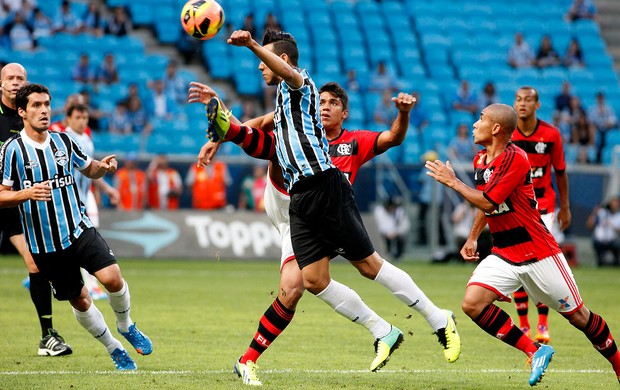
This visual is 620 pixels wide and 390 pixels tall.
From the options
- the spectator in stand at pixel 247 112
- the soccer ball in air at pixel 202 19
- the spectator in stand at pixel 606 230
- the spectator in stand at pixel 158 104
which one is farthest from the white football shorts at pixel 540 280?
the spectator in stand at pixel 158 104

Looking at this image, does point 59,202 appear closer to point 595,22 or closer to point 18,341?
point 18,341

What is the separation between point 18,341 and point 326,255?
12.3 ft

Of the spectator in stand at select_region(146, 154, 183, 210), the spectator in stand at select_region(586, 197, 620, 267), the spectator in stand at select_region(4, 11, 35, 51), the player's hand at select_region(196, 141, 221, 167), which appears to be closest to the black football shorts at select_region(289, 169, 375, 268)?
the player's hand at select_region(196, 141, 221, 167)

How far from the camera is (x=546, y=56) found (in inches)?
1097

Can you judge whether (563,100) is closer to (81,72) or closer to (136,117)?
(136,117)

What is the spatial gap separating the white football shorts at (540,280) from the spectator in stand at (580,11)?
23.4 meters

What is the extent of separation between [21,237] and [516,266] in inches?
196

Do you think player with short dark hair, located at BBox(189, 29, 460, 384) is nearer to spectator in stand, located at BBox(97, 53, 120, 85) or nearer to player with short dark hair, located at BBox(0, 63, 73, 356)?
player with short dark hair, located at BBox(0, 63, 73, 356)

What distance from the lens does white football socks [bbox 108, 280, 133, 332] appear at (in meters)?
7.94

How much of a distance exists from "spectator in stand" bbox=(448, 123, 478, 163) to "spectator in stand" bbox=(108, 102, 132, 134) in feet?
23.5

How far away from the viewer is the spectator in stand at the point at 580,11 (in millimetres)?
29516

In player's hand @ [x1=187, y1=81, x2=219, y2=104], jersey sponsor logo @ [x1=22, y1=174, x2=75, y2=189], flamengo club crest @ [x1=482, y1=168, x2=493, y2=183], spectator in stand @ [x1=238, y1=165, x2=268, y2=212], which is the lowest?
spectator in stand @ [x1=238, y1=165, x2=268, y2=212]

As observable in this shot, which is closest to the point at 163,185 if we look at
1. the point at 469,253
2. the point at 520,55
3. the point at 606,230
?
the point at 606,230

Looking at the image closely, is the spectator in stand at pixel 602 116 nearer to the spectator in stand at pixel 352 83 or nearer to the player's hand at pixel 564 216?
the spectator in stand at pixel 352 83
